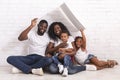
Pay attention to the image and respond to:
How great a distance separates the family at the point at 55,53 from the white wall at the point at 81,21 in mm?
150

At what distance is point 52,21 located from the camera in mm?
3387

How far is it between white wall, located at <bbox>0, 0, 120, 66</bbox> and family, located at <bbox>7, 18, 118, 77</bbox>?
150 mm

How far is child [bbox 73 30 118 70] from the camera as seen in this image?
10.8 feet

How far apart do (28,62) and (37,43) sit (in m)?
0.25

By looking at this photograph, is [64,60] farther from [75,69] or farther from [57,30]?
[57,30]

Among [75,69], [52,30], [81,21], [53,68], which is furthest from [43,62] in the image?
[81,21]

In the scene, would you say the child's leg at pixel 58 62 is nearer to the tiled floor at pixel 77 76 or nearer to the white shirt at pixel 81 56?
the tiled floor at pixel 77 76

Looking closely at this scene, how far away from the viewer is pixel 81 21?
3.41 meters

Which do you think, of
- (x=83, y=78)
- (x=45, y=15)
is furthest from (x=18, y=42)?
(x=83, y=78)

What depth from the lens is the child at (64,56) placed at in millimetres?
3001

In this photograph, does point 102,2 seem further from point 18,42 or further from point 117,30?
point 18,42

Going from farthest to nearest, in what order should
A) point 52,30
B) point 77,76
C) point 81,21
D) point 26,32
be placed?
point 81,21
point 52,30
point 26,32
point 77,76

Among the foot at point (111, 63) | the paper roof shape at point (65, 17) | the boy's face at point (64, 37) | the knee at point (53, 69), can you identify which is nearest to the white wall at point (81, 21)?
the paper roof shape at point (65, 17)

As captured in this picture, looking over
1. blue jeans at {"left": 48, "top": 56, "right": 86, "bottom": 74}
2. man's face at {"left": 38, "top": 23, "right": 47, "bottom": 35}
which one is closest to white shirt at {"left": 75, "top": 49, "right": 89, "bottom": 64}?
blue jeans at {"left": 48, "top": 56, "right": 86, "bottom": 74}
